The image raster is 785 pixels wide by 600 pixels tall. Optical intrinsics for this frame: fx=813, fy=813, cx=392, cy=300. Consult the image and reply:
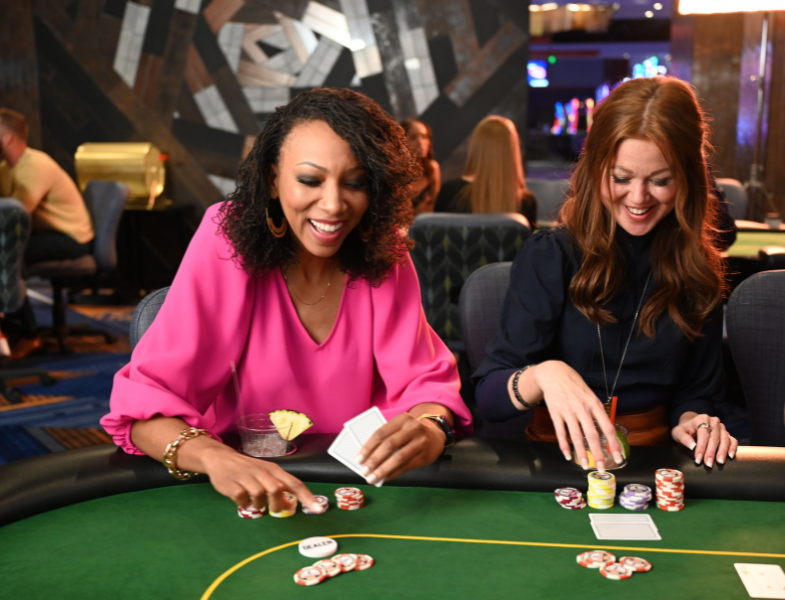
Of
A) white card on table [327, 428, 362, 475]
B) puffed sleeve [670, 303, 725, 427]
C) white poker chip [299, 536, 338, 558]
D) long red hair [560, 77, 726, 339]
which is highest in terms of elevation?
long red hair [560, 77, 726, 339]

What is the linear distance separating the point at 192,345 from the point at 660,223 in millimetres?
1004

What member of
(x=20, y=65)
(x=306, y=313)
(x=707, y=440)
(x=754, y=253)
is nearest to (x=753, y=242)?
(x=754, y=253)

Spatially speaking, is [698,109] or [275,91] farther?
[275,91]

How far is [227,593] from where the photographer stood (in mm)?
990

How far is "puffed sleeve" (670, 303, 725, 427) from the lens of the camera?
176 cm

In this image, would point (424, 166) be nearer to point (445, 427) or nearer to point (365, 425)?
point (445, 427)

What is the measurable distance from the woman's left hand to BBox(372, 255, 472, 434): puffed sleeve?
235 mm

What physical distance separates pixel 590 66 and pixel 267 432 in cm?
1831

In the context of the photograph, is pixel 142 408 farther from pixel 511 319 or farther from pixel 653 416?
pixel 653 416

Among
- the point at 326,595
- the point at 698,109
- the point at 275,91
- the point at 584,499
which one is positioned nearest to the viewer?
the point at 326,595

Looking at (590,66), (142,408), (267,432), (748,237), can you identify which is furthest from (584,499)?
(590,66)

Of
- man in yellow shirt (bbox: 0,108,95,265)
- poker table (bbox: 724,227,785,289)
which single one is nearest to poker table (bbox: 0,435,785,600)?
poker table (bbox: 724,227,785,289)

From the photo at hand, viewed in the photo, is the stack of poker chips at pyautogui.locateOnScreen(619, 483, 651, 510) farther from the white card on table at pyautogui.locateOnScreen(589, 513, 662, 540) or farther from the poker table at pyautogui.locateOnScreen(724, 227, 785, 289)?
the poker table at pyautogui.locateOnScreen(724, 227, 785, 289)

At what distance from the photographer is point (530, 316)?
172cm
